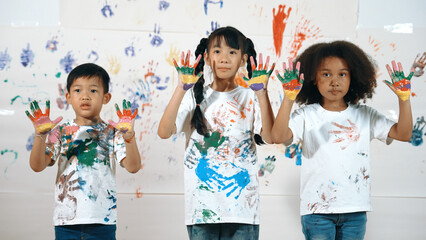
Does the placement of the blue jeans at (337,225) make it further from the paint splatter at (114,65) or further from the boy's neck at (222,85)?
the paint splatter at (114,65)

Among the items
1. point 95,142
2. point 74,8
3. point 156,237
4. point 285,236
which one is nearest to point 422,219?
point 285,236

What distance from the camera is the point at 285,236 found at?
2297 millimetres

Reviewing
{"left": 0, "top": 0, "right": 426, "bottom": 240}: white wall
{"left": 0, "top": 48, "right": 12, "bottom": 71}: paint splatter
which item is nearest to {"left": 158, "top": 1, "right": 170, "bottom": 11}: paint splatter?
{"left": 0, "top": 0, "right": 426, "bottom": 240}: white wall

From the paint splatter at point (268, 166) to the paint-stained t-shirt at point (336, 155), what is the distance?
27.3 inches

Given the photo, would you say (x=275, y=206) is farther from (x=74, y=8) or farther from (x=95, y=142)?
(x=74, y=8)

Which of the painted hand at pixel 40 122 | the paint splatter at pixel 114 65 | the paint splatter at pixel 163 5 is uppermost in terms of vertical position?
the paint splatter at pixel 163 5

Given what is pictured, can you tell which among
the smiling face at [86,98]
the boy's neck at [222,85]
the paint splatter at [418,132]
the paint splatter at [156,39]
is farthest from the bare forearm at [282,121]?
the paint splatter at [418,132]

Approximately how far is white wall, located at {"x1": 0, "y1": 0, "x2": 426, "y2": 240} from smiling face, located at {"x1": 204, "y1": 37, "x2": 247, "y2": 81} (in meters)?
0.75

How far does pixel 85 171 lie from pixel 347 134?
0.89 metres

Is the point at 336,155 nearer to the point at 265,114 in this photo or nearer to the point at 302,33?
the point at 265,114

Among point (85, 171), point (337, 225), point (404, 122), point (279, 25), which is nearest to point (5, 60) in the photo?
point (85, 171)

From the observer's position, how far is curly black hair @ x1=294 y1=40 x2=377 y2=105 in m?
1.67

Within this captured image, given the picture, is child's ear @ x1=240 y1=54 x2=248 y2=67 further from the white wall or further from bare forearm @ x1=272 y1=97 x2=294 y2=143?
the white wall

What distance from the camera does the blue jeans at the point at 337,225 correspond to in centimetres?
155
